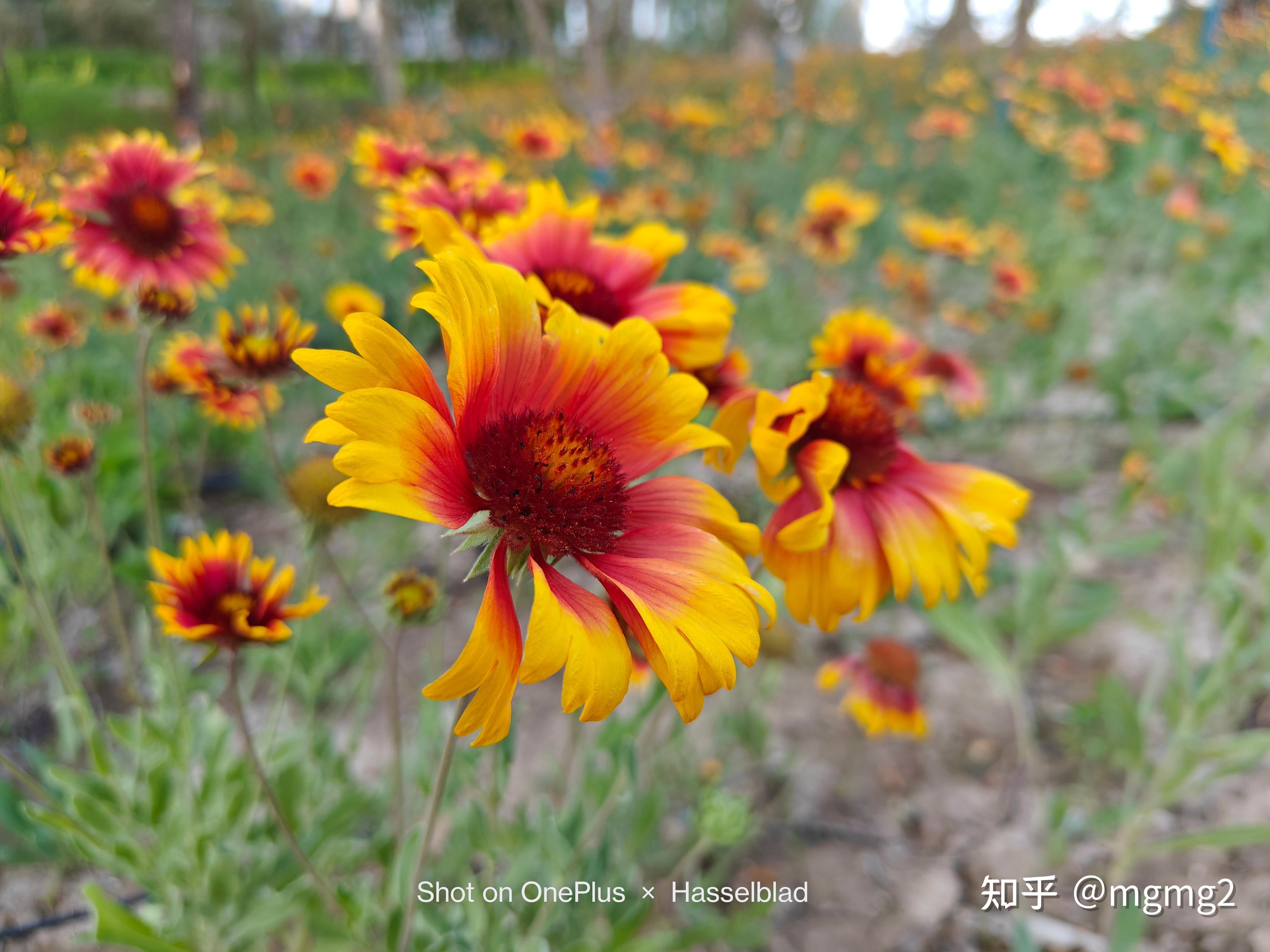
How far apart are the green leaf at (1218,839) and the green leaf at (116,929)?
1.70 metres

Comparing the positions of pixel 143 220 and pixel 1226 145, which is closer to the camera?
pixel 143 220

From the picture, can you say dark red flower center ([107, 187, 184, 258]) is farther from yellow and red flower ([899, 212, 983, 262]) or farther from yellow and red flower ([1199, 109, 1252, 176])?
yellow and red flower ([1199, 109, 1252, 176])

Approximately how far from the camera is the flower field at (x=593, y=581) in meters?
0.70

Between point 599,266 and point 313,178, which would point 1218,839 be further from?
point 313,178

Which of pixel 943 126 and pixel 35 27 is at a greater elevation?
pixel 35 27

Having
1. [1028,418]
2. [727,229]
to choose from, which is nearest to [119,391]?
[727,229]

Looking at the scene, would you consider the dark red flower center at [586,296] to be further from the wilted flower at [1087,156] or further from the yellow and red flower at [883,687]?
the wilted flower at [1087,156]

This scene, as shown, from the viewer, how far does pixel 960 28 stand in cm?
1112

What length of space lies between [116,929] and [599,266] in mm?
1035

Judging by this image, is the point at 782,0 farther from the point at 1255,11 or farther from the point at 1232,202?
the point at 1255,11

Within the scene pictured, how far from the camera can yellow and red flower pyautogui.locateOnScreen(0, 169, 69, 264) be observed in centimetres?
81

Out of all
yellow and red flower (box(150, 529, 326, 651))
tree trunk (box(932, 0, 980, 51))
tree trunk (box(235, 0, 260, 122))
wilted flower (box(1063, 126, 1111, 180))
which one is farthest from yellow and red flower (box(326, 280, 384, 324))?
tree trunk (box(932, 0, 980, 51))

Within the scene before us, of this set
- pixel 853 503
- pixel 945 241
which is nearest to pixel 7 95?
pixel 853 503

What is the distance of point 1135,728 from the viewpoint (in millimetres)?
1539
